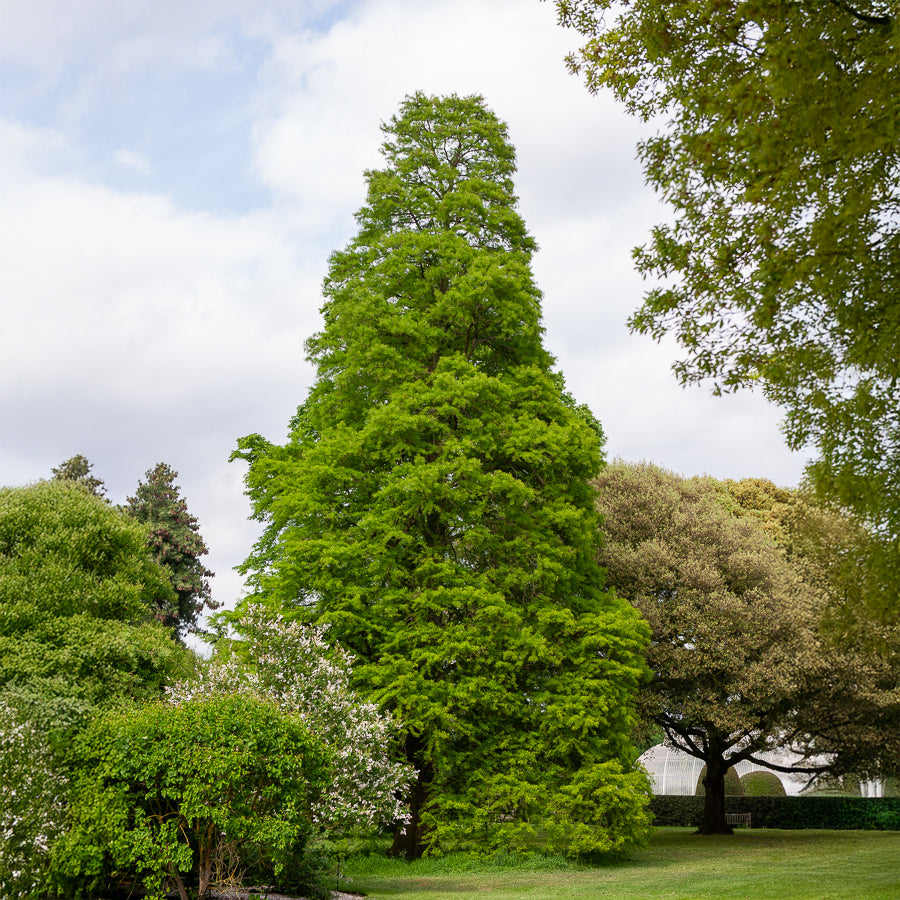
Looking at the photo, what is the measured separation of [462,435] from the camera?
1914 centimetres

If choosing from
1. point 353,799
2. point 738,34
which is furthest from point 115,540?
point 738,34

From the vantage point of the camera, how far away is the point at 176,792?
1037 cm

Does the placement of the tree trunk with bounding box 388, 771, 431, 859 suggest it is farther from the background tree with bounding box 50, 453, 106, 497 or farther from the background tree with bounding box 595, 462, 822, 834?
the background tree with bounding box 50, 453, 106, 497

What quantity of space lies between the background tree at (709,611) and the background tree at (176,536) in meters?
20.0

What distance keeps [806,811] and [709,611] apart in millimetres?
15315

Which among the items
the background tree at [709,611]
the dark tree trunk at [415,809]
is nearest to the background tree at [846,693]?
the background tree at [709,611]

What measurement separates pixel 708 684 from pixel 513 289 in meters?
12.6

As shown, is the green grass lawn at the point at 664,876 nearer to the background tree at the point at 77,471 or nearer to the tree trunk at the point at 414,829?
the tree trunk at the point at 414,829

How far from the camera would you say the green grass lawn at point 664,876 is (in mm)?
12500

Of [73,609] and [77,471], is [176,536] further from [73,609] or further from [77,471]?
[73,609]

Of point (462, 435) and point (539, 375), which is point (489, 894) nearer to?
point (462, 435)

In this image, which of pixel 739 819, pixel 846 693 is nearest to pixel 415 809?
pixel 846 693

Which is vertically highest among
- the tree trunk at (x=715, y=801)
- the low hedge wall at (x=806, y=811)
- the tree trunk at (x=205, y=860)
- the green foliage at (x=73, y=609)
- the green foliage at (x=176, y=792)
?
the green foliage at (x=73, y=609)

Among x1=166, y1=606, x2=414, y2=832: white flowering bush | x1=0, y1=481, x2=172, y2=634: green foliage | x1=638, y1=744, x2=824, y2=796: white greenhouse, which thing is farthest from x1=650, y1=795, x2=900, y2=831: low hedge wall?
x1=0, y1=481, x2=172, y2=634: green foliage
